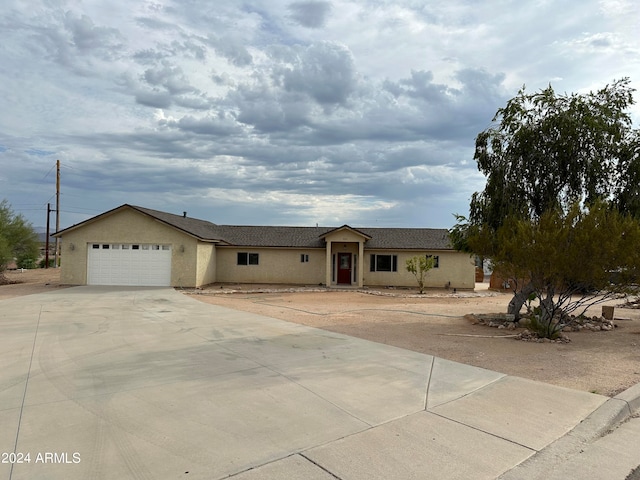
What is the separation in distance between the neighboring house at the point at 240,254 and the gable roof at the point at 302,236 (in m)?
0.06

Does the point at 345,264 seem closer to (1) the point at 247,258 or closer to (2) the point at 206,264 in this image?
(1) the point at 247,258

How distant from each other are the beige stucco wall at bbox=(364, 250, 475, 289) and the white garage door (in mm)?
12092

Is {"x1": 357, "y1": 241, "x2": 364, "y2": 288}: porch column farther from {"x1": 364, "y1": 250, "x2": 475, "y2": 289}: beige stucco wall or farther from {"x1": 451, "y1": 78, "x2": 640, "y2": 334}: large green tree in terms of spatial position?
{"x1": 451, "y1": 78, "x2": 640, "y2": 334}: large green tree

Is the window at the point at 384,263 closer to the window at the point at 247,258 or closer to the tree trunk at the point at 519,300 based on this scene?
the window at the point at 247,258

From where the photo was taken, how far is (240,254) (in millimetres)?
29250

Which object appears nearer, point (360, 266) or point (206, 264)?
point (206, 264)

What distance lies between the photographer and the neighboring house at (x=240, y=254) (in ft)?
80.2

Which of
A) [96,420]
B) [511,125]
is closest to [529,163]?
[511,125]

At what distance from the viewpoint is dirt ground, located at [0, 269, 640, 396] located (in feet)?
25.7

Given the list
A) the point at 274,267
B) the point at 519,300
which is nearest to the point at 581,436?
the point at 519,300

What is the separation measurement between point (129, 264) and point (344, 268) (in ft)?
41.7

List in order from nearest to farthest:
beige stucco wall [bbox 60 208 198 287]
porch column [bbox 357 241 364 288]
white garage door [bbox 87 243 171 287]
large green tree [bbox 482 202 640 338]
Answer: large green tree [bbox 482 202 640 338], beige stucco wall [bbox 60 208 198 287], white garage door [bbox 87 243 171 287], porch column [bbox 357 241 364 288]

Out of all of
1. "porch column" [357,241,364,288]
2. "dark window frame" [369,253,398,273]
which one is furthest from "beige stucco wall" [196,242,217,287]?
"dark window frame" [369,253,398,273]

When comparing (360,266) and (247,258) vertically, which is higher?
(247,258)
